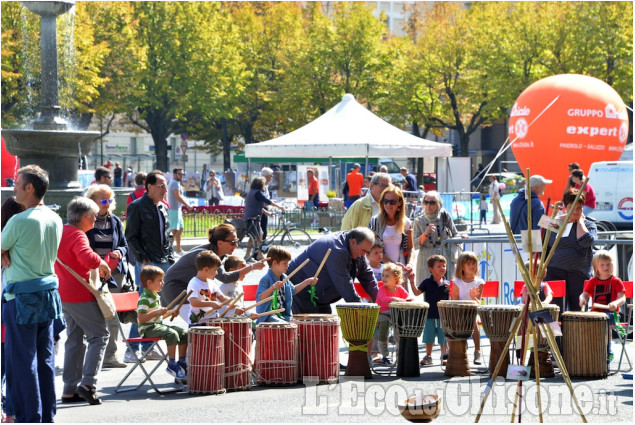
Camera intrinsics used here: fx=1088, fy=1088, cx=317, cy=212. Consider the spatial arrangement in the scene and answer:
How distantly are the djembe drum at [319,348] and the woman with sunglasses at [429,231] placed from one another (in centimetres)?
281

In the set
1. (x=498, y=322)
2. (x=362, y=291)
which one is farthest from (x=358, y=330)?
(x=498, y=322)

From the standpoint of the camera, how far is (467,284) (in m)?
11.0

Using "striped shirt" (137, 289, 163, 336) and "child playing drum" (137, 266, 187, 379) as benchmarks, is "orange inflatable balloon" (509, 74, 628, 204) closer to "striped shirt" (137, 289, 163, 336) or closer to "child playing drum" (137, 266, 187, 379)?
"child playing drum" (137, 266, 187, 379)

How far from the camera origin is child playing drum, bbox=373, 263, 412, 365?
10.8 m

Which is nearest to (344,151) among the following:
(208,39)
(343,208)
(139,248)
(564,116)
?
(343,208)

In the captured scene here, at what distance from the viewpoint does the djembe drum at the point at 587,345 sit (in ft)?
33.0

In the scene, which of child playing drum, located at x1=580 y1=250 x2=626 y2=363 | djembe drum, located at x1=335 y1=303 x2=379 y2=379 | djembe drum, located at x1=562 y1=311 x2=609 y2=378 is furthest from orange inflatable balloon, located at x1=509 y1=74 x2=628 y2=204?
djembe drum, located at x1=335 y1=303 x2=379 y2=379

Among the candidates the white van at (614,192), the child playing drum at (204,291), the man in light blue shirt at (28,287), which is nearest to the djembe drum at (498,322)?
the child playing drum at (204,291)

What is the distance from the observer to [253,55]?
5981 cm

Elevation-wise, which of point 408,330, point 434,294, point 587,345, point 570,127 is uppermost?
point 570,127

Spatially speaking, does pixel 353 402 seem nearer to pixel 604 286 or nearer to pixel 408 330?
pixel 408 330

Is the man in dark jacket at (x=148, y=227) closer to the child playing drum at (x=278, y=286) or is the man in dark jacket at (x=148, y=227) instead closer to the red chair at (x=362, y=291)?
the child playing drum at (x=278, y=286)

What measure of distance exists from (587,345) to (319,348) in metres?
2.52

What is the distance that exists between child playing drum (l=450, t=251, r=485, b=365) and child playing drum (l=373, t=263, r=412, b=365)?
501 mm
